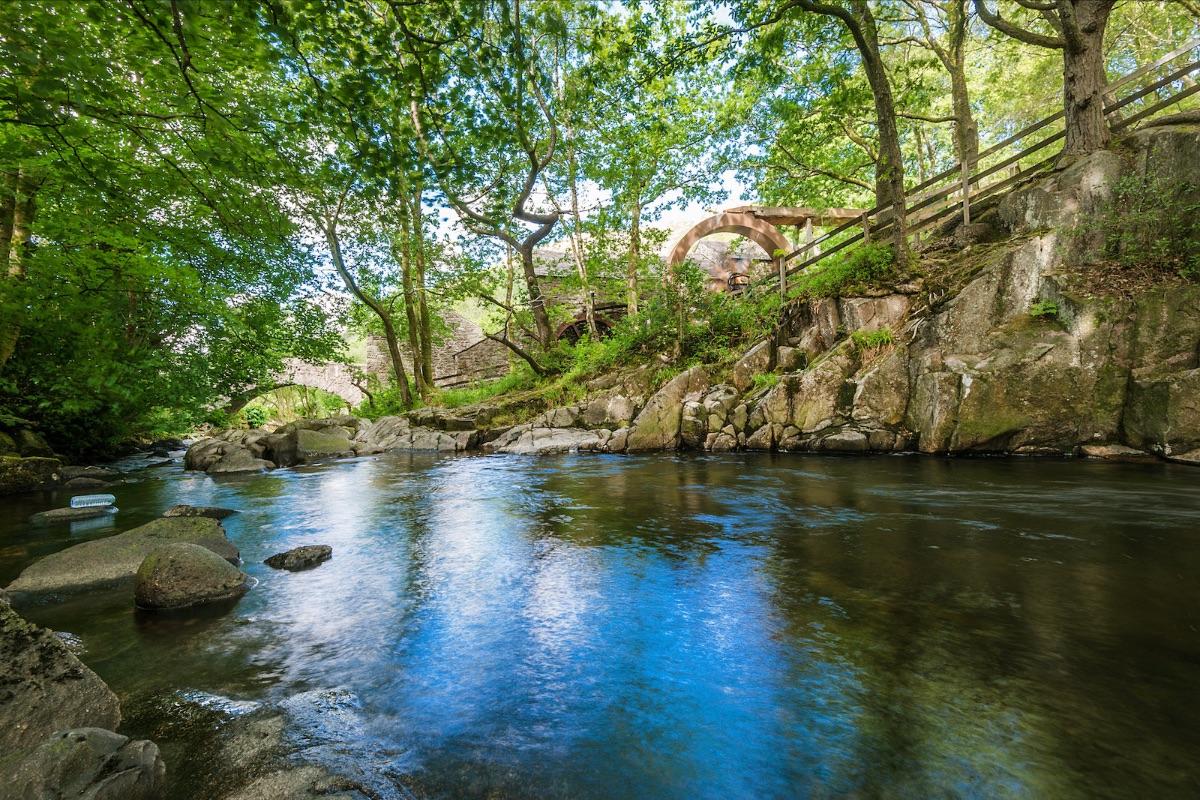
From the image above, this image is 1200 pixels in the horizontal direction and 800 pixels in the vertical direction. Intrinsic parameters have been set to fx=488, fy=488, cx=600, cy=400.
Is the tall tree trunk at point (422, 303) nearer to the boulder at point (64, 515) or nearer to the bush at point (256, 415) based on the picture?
the boulder at point (64, 515)

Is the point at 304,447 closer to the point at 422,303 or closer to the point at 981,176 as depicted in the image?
the point at 422,303

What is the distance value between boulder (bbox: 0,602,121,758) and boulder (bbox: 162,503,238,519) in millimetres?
4610

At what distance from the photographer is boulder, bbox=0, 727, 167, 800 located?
1.53 meters

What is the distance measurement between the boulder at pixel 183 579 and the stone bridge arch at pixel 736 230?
631 inches

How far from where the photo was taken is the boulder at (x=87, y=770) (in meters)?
1.53

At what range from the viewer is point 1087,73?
9.67 meters

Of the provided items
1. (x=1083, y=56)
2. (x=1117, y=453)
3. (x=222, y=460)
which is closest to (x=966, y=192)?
(x=1083, y=56)

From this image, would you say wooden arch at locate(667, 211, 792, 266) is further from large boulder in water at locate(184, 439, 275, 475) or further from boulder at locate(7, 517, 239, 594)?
boulder at locate(7, 517, 239, 594)

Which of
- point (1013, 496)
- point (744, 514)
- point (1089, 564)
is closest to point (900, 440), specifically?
point (1013, 496)

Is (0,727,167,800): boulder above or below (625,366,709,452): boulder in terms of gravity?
below

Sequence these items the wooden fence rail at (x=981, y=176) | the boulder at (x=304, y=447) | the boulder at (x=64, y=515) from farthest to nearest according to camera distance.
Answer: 1. the boulder at (x=304, y=447)
2. the wooden fence rail at (x=981, y=176)
3. the boulder at (x=64, y=515)

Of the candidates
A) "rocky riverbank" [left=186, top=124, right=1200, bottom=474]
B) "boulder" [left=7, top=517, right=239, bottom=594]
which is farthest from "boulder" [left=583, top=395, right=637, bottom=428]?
"boulder" [left=7, top=517, right=239, bottom=594]

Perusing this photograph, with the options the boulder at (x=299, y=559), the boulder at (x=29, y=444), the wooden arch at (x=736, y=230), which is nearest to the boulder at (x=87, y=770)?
the boulder at (x=299, y=559)

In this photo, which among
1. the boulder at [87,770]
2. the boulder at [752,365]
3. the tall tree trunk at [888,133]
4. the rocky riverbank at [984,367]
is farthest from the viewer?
the boulder at [752,365]
